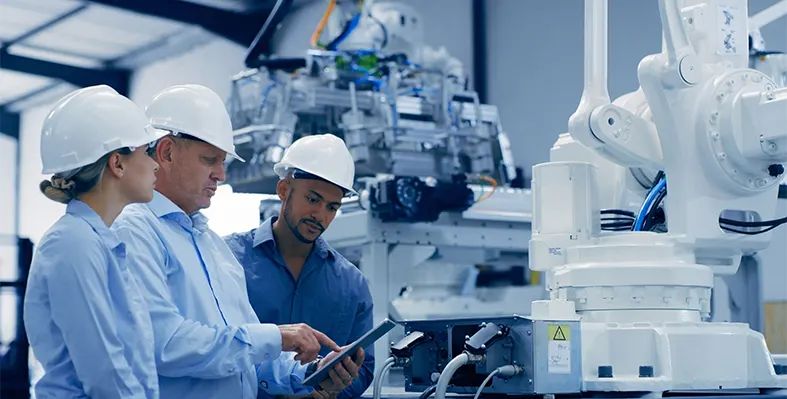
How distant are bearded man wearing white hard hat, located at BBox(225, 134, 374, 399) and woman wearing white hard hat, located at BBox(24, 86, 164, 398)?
2.76ft

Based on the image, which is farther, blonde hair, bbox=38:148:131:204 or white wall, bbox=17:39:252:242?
white wall, bbox=17:39:252:242

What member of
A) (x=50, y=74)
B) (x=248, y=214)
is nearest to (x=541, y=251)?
(x=248, y=214)

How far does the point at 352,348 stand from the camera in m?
2.30

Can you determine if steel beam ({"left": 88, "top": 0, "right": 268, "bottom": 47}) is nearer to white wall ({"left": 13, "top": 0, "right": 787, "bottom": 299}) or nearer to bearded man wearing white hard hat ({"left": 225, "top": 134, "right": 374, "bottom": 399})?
white wall ({"left": 13, "top": 0, "right": 787, "bottom": 299})

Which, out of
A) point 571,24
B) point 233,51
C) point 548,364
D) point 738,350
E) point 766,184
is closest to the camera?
point 548,364

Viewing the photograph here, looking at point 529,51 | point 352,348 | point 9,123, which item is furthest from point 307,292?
point 9,123

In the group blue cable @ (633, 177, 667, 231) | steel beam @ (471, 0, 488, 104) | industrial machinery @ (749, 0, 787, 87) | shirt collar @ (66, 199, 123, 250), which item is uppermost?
steel beam @ (471, 0, 488, 104)

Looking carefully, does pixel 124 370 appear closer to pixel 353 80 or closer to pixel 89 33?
pixel 353 80

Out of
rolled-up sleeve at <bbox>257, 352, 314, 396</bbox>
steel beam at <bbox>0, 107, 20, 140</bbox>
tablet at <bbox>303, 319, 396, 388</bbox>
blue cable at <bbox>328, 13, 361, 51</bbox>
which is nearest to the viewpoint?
tablet at <bbox>303, 319, 396, 388</bbox>

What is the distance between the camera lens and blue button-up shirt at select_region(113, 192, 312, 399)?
212 centimetres

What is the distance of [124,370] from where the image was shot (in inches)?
72.9

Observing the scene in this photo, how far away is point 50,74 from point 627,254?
9.68 metres

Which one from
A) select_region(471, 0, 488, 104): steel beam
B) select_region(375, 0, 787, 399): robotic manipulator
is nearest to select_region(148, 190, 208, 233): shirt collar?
select_region(375, 0, 787, 399): robotic manipulator

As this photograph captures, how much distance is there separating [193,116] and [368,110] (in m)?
3.14
